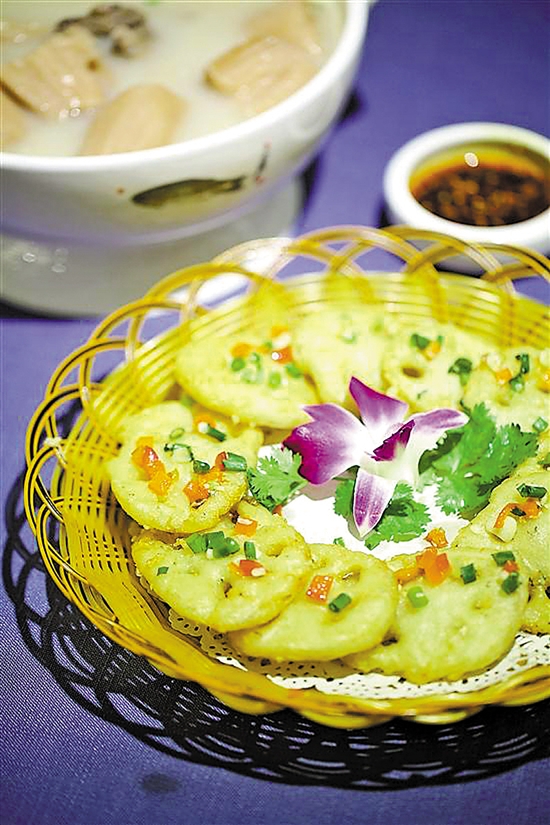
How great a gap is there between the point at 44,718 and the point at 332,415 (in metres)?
1.07

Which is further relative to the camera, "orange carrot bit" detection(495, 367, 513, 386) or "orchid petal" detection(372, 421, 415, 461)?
"orange carrot bit" detection(495, 367, 513, 386)

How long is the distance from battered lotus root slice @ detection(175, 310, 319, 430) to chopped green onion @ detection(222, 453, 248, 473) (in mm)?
193

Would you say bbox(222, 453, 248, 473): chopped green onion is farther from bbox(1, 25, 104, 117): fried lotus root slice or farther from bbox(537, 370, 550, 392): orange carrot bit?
bbox(1, 25, 104, 117): fried lotus root slice

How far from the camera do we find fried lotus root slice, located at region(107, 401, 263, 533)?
231 cm

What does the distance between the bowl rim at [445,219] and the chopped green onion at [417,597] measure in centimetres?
146

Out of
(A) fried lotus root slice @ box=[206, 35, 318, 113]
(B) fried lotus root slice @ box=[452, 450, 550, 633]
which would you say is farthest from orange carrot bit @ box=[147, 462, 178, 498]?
(A) fried lotus root slice @ box=[206, 35, 318, 113]

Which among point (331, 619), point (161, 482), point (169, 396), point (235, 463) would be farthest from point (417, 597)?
point (169, 396)

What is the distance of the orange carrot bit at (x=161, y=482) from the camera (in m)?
2.36

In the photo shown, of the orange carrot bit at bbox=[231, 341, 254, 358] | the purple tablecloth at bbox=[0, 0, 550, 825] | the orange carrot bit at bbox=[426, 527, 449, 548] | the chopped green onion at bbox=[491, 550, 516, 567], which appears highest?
the chopped green onion at bbox=[491, 550, 516, 567]

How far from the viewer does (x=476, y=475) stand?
251 cm

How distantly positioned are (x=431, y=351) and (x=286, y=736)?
119 cm

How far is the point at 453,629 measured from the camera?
208 centimetres

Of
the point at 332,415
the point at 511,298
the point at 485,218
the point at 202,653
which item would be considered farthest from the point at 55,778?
the point at 485,218

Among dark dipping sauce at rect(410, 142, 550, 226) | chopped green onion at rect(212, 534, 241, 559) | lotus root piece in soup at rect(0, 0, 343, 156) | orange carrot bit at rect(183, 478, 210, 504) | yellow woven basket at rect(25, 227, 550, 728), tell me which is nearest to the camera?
A: yellow woven basket at rect(25, 227, 550, 728)
